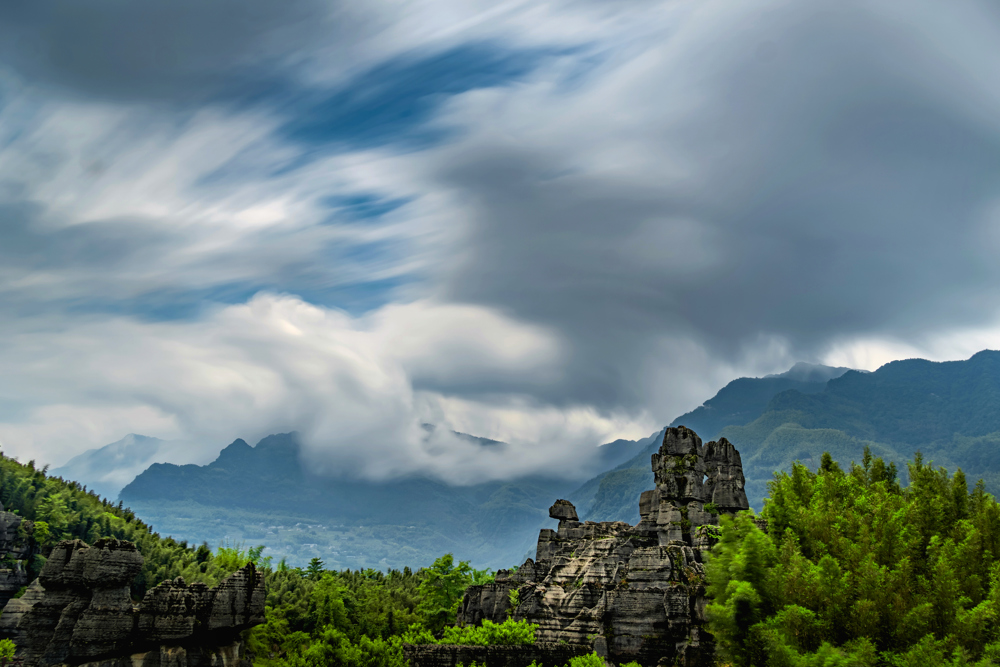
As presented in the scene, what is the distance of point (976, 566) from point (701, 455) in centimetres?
3581

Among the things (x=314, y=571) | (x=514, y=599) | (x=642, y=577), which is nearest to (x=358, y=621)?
(x=514, y=599)

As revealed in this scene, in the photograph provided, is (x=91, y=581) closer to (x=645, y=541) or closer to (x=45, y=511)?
(x=645, y=541)

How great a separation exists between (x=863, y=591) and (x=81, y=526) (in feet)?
293

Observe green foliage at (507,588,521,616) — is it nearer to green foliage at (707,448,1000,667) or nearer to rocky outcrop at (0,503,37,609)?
green foliage at (707,448,1000,667)

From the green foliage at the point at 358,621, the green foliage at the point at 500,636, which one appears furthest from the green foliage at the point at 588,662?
the green foliage at the point at 358,621

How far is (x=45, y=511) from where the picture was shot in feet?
278

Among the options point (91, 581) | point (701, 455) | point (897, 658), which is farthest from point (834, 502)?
point (91, 581)

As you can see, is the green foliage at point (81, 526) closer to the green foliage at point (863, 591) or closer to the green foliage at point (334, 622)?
the green foliage at point (334, 622)

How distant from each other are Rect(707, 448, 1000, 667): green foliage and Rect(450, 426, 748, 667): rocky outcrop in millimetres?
4623

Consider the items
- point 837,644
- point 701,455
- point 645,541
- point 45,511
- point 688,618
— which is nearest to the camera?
point 837,644

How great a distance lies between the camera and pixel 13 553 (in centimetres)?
7206

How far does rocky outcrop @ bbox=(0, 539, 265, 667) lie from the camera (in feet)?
122

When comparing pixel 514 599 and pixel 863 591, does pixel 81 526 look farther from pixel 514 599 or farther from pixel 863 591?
pixel 863 591

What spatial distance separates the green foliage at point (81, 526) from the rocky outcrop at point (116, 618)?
112 feet
